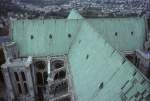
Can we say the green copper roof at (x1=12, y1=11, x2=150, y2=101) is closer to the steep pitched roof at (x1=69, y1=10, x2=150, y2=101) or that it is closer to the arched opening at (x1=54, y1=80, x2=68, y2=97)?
the steep pitched roof at (x1=69, y1=10, x2=150, y2=101)

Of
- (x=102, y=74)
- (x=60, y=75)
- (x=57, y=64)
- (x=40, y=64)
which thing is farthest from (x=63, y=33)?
(x=102, y=74)

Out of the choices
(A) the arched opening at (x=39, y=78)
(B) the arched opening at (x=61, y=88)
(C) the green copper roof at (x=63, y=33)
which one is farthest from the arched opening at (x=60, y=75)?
(A) the arched opening at (x=39, y=78)

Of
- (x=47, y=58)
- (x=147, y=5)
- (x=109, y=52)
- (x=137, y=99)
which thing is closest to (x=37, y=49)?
(x=47, y=58)

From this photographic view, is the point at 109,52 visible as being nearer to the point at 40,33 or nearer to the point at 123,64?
the point at 123,64

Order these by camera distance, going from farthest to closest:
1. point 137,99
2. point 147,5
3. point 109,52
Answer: point 147,5 < point 109,52 < point 137,99

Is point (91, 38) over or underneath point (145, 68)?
over

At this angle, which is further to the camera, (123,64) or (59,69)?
(59,69)

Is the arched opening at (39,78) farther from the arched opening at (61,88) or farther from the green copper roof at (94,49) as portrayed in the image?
the arched opening at (61,88)

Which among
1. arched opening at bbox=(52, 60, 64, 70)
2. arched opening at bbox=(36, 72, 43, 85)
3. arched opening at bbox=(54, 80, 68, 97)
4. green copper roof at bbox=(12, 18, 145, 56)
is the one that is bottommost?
arched opening at bbox=(36, 72, 43, 85)

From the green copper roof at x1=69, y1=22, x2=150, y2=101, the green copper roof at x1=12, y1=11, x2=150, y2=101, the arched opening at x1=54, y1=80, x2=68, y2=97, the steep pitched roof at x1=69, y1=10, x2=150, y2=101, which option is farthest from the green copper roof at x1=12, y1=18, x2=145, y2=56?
the arched opening at x1=54, y1=80, x2=68, y2=97
